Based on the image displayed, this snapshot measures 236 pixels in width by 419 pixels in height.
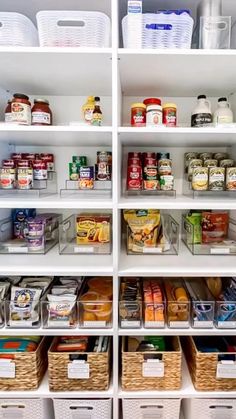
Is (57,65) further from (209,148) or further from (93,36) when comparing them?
(209,148)

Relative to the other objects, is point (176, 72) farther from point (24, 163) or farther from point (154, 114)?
point (24, 163)

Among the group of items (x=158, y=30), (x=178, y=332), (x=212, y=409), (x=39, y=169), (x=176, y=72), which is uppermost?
(x=158, y=30)

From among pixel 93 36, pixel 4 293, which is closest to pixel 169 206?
pixel 93 36

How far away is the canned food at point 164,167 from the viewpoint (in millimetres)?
1230

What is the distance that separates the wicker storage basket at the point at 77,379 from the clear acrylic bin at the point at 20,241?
1.48 ft

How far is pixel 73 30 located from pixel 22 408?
1.55 metres

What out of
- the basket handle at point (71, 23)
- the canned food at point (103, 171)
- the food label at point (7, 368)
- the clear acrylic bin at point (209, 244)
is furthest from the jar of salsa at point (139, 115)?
the food label at point (7, 368)

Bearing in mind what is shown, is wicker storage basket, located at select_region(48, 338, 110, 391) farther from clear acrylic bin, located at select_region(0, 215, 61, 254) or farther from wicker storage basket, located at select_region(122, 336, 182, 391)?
clear acrylic bin, located at select_region(0, 215, 61, 254)

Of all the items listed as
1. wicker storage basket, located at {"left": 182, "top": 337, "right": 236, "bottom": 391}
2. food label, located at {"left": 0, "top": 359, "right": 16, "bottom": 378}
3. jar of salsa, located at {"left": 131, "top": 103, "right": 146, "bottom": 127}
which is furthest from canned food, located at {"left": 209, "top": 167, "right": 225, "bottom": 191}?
food label, located at {"left": 0, "top": 359, "right": 16, "bottom": 378}

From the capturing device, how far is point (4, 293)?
3.86 ft

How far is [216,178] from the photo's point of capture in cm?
115

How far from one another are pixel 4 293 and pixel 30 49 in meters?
0.98

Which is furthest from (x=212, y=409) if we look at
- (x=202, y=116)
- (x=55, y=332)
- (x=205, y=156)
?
(x=202, y=116)

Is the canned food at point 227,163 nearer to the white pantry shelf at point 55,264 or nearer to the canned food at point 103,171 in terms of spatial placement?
the canned food at point 103,171
